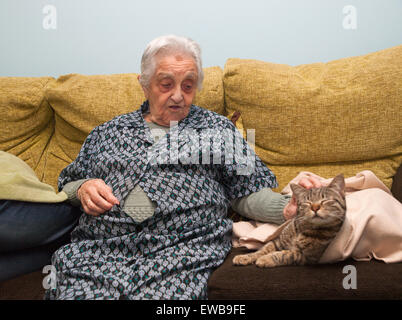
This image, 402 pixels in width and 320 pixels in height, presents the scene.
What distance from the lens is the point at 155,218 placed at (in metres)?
0.97

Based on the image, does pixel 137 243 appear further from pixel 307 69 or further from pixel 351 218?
pixel 307 69

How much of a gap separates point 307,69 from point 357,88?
25 cm

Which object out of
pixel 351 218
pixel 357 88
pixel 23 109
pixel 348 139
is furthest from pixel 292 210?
pixel 23 109

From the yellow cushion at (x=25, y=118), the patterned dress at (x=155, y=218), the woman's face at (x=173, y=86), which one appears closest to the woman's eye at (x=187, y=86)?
the woman's face at (x=173, y=86)

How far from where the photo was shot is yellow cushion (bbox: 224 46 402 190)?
1.27 m

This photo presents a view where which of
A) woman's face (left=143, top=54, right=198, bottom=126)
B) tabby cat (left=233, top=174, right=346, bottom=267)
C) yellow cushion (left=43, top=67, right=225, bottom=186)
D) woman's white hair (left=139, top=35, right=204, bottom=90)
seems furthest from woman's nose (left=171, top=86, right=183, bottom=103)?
tabby cat (left=233, top=174, right=346, bottom=267)

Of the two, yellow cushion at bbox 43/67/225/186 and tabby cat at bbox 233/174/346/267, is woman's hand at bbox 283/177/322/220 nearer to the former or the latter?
tabby cat at bbox 233/174/346/267

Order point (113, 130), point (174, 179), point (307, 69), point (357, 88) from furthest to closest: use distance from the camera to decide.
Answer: point (307, 69) → point (357, 88) → point (113, 130) → point (174, 179)

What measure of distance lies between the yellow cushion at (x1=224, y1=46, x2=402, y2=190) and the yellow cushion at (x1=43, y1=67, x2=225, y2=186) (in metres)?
0.11

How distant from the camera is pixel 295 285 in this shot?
813mm

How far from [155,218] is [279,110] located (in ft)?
2.30

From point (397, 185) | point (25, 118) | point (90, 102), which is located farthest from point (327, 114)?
point (25, 118)

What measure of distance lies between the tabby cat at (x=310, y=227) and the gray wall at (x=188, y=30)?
0.99 m

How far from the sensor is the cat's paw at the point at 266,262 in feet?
2.96
